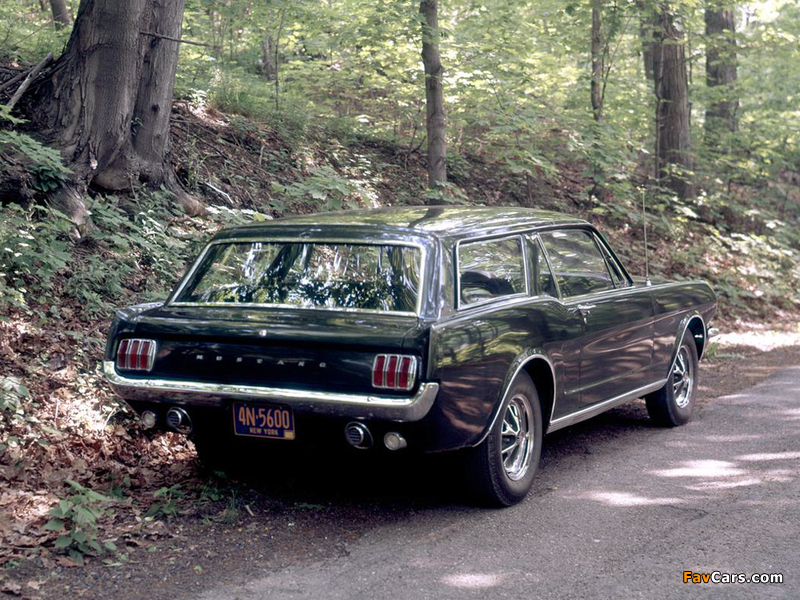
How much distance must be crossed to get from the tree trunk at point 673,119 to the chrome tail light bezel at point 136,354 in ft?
45.3

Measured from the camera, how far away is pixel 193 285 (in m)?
5.42

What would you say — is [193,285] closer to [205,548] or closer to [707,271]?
[205,548]

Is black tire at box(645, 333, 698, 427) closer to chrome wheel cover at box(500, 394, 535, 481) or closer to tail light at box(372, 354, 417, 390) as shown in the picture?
chrome wheel cover at box(500, 394, 535, 481)

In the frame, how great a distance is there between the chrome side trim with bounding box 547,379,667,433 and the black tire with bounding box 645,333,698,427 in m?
0.16

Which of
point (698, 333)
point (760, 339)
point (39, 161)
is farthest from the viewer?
point (760, 339)

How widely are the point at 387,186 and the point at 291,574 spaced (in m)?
9.83

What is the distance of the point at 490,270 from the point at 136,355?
2088 mm

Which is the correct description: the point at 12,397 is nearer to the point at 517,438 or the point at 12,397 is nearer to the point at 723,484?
the point at 517,438

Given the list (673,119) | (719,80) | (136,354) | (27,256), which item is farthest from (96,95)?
(719,80)

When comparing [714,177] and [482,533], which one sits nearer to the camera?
[482,533]

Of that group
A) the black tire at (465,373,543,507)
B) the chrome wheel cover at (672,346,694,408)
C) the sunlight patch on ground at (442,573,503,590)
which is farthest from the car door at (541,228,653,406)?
the sunlight patch on ground at (442,573,503,590)

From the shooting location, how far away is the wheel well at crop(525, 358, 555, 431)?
5406mm

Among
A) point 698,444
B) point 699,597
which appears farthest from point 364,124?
point 699,597

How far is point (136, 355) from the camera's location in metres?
4.99
